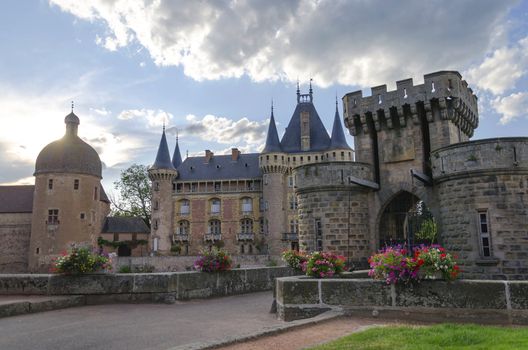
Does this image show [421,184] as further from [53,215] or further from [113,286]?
[53,215]

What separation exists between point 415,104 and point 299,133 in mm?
34126

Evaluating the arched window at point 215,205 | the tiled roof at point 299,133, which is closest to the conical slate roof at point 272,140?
the tiled roof at point 299,133

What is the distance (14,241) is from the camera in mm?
41656

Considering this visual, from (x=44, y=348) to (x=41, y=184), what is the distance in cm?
3929

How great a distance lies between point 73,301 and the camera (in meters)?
9.00

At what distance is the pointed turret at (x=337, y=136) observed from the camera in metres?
45.4

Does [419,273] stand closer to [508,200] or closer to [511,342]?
[511,342]

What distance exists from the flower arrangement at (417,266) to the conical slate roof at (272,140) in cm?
3991

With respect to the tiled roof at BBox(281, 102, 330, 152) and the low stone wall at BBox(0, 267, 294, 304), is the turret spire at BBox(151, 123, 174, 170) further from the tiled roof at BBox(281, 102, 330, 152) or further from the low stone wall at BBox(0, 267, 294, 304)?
the low stone wall at BBox(0, 267, 294, 304)

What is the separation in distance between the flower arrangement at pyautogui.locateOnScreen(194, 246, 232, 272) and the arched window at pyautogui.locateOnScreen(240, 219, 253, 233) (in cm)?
3802

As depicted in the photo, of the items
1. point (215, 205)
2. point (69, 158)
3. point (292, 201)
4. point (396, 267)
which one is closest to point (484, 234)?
point (396, 267)

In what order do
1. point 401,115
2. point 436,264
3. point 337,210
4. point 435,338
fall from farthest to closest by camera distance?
point 401,115
point 337,210
point 436,264
point 435,338

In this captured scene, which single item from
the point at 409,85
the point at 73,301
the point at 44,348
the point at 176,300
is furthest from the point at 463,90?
the point at 44,348

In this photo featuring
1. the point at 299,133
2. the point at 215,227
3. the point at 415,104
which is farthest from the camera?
the point at 215,227
